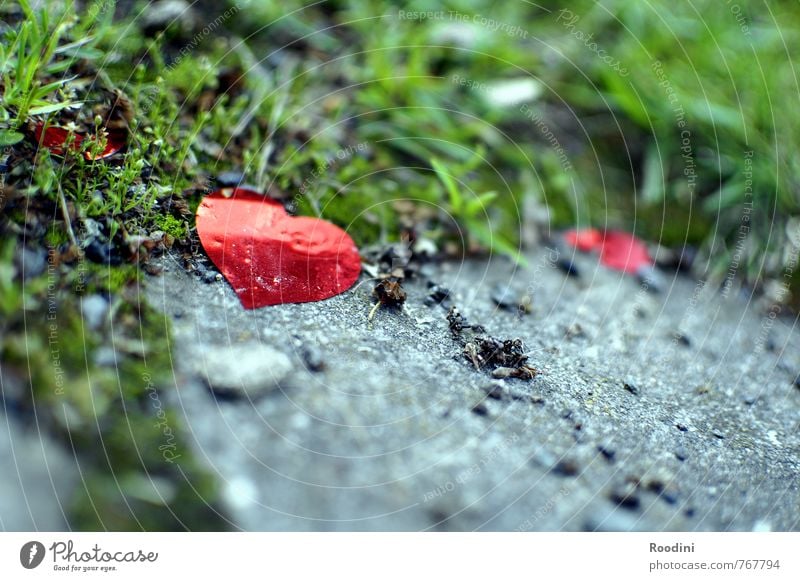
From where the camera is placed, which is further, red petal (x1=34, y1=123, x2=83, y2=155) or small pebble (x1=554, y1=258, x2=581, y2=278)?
small pebble (x1=554, y1=258, x2=581, y2=278)

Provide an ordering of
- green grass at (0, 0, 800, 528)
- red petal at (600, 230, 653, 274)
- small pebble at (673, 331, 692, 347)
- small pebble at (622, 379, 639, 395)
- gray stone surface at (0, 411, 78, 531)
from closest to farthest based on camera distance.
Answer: gray stone surface at (0, 411, 78, 531) < green grass at (0, 0, 800, 528) < small pebble at (622, 379, 639, 395) < small pebble at (673, 331, 692, 347) < red petal at (600, 230, 653, 274)

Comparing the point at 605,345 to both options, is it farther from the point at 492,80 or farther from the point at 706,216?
the point at 492,80

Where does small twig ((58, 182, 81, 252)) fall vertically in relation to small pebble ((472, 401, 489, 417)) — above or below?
above

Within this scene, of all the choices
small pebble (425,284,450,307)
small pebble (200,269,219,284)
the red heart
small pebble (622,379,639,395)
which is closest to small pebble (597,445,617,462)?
small pebble (622,379,639,395)

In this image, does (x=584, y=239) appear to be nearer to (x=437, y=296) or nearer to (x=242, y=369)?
(x=437, y=296)

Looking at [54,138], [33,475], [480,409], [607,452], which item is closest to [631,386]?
[607,452]

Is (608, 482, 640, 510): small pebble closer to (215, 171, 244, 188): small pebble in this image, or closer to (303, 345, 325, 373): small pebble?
(303, 345, 325, 373): small pebble

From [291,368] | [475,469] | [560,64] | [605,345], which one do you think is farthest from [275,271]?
[560,64]
